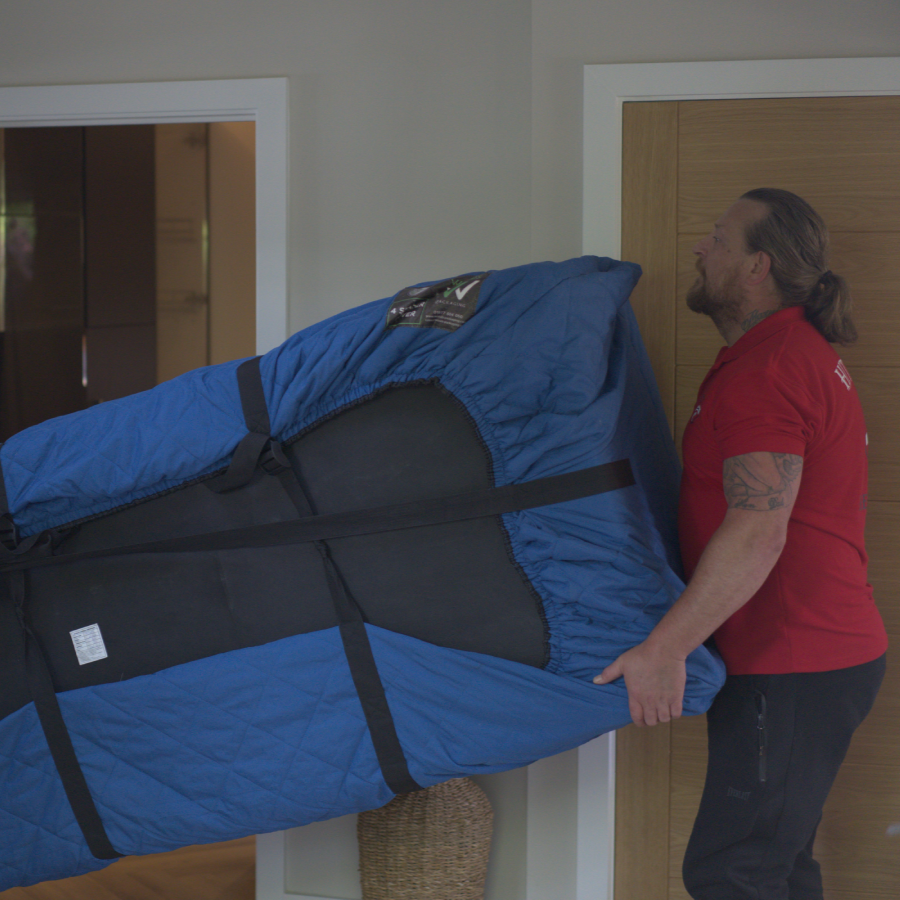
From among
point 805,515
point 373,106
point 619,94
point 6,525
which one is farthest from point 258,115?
point 805,515

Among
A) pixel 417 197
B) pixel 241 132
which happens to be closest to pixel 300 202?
pixel 417 197

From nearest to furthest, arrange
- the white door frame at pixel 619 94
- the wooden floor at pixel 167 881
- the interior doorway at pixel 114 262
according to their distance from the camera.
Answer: the white door frame at pixel 619 94, the wooden floor at pixel 167 881, the interior doorway at pixel 114 262

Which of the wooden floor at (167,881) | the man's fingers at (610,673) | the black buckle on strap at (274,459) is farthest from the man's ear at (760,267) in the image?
the wooden floor at (167,881)

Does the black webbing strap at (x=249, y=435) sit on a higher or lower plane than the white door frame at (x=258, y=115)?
lower

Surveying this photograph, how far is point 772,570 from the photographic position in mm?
1382

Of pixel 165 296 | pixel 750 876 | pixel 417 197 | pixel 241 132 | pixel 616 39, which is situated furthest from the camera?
pixel 241 132

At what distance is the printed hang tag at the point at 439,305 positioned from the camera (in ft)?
4.20

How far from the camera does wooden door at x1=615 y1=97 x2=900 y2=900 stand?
1.72m

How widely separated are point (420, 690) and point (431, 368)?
20.5 inches

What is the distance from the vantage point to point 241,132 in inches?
166

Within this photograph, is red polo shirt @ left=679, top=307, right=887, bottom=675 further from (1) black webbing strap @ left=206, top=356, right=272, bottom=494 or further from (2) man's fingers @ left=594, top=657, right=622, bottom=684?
(1) black webbing strap @ left=206, top=356, right=272, bottom=494

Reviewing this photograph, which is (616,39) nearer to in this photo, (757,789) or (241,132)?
(757,789)

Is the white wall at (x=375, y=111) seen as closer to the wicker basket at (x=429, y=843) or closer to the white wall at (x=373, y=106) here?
the white wall at (x=373, y=106)

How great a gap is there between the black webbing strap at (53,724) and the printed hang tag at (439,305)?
79cm
